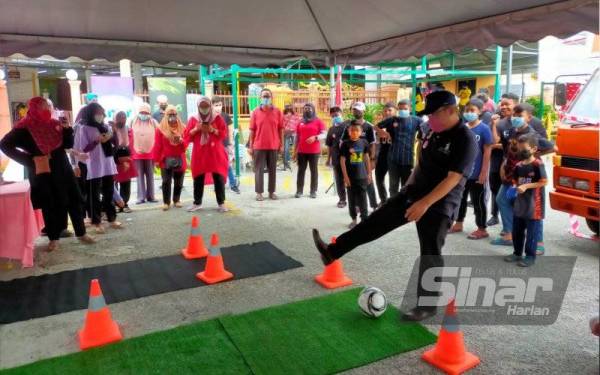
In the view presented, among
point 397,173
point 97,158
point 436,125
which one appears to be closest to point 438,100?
point 436,125

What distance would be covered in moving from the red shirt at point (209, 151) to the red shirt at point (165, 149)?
0.30 meters

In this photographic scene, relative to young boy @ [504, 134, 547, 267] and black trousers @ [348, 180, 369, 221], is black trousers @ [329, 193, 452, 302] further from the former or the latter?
black trousers @ [348, 180, 369, 221]

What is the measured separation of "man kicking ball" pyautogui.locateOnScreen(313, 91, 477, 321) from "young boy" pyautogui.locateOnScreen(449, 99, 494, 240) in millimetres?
2572

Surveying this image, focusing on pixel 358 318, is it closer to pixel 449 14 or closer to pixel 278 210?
pixel 449 14

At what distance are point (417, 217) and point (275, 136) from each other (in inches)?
238

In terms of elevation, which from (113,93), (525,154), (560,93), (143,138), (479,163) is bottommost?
(479,163)

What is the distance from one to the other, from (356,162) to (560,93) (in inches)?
125

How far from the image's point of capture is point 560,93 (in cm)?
668

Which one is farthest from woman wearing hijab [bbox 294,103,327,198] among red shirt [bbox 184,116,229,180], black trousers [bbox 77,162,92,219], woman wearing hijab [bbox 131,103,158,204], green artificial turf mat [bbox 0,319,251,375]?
green artificial turf mat [bbox 0,319,251,375]

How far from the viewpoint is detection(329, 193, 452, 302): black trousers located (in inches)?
147

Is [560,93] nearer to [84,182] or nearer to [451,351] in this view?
[451,351]

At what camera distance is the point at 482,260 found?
5.54 m

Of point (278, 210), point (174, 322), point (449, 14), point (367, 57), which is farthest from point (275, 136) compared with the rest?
point (174, 322)

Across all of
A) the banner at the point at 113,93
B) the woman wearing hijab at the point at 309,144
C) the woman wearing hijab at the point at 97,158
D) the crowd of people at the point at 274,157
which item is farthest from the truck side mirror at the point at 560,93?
the banner at the point at 113,93
